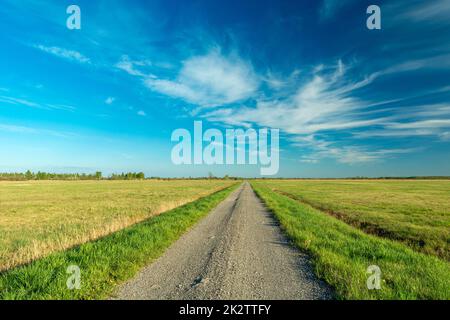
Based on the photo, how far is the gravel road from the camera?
499 centimetres

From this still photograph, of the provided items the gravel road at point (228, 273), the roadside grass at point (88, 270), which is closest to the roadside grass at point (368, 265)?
the gravel road at point (228, 273)

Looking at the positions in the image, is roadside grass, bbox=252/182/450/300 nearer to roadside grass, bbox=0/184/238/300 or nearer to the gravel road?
the gravel road

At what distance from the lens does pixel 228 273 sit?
6066 millimetres

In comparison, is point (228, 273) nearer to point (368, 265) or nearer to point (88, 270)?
point (88, 270)

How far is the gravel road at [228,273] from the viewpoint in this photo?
16.4 ft

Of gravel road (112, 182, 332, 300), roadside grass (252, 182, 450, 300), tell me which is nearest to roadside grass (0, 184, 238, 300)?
gravel road (112, 182, 332, 300)

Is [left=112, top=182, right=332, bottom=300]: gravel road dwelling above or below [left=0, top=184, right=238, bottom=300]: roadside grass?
below

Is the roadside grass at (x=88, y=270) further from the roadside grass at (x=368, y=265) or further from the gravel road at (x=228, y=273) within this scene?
the roadside grass at (x=368, y=265)

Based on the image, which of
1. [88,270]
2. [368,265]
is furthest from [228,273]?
[368,265]

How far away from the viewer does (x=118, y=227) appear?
13.0 meters

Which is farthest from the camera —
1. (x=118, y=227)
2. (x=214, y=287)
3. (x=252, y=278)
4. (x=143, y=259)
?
(x=118, y=227)
